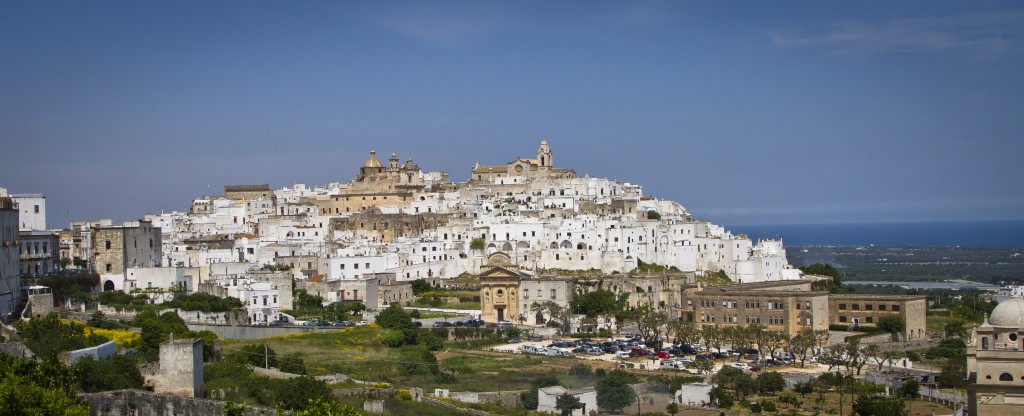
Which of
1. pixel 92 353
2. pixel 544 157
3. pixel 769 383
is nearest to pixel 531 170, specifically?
pixel 544 157

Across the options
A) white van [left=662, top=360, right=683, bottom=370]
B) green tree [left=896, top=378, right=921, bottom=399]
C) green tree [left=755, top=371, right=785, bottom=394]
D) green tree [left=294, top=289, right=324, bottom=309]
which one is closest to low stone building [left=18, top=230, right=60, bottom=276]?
green tree [left=294, top=289, right=324, bottom=309]

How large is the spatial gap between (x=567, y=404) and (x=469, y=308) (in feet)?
68.5

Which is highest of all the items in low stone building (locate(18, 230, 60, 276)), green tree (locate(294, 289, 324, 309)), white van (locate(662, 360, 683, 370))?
low stone building (locate(18, 230, 60, 276))

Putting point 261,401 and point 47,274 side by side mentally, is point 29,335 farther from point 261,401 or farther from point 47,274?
point 47,274

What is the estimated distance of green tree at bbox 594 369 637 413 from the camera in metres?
33.5

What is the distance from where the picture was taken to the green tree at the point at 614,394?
1319 inches

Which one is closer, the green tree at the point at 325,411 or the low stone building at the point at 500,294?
the green tree at the point at 325,411

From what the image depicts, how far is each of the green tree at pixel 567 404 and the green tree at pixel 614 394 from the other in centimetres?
74

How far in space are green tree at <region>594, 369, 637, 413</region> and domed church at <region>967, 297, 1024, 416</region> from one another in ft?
30.8

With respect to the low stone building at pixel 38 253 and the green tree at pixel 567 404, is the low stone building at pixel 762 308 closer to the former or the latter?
the green tree at pixel 567 404

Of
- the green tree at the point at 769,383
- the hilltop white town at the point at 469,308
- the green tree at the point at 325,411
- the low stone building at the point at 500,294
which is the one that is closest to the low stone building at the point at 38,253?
the hilltop white town at the point at 469,308

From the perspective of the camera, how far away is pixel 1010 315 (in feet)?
88.6

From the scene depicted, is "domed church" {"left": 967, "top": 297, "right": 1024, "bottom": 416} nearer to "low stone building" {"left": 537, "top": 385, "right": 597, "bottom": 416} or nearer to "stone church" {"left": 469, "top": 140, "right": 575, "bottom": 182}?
"low stone building" {"left": 537, "top": 385, "right": 597, "bottom": 416}

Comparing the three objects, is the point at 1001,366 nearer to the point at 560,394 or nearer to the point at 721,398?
the point at 721,398
